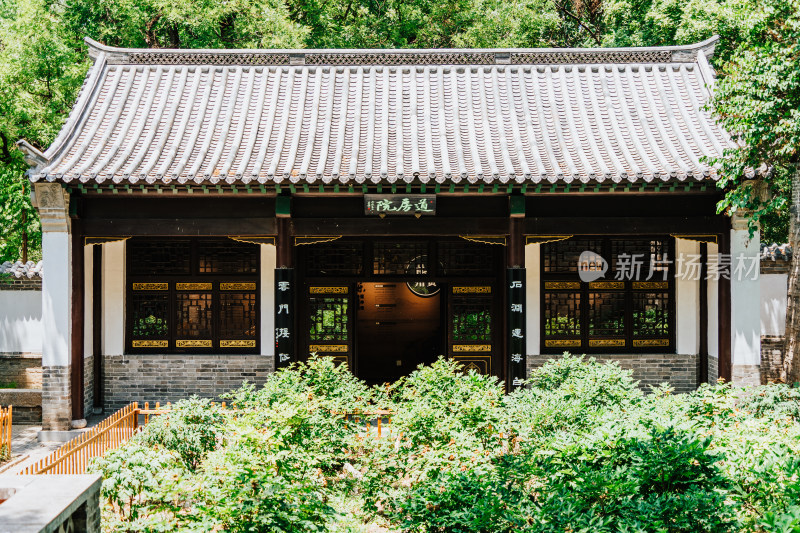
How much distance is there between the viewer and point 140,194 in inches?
369

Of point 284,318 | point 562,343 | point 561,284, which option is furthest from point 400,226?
point 562,343

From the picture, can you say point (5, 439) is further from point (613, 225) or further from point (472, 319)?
point (613, 225)

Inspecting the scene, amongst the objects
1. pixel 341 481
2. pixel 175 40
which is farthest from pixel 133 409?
pixel 175 40

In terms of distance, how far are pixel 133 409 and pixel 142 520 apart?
13.6 feet

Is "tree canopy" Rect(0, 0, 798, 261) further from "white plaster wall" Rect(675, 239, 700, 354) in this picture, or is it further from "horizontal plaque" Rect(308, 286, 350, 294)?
"horizontal plaque" Rect(308, 286, 350, 294)

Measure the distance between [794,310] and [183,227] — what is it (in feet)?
29.1

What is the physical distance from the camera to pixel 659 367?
11.1m

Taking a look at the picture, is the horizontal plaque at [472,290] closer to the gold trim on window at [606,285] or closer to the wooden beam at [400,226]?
the gold trim on window at [606,285]

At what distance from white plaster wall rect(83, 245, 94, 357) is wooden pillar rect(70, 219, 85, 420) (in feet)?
2.16

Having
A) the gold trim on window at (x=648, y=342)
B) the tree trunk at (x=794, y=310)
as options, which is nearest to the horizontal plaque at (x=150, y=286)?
the gold trim on window at (x=648, y=342)

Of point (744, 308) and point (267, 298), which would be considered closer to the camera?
point (744, 308)

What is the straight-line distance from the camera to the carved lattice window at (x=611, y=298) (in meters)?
11.2

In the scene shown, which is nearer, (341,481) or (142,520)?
(142,520)

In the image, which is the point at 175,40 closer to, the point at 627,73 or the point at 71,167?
the point at 71,167
